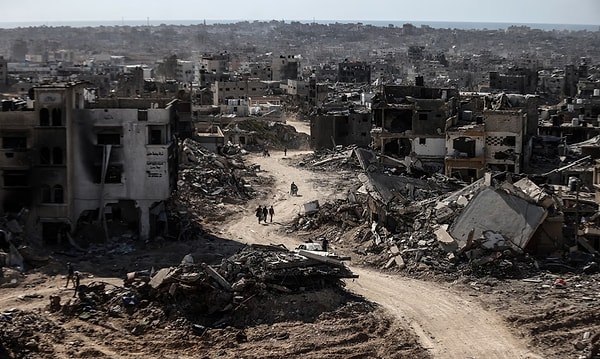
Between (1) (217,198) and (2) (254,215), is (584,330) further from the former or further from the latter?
(1) (217,198)

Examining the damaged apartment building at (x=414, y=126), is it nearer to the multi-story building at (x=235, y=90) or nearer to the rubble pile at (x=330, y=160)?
the rubble pile at (x=330, y=160)

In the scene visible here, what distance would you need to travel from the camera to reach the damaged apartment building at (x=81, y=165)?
29609mm

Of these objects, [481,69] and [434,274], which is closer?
[434,274]

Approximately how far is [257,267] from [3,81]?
87.1 meters

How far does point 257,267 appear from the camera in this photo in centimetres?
2350

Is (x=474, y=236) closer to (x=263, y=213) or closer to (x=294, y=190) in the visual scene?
(x=263, y=213)

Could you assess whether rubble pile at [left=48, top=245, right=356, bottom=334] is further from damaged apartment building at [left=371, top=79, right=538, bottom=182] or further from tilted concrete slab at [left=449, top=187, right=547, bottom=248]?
damaged apartment building at [left=371, top=79, right=538, bottom=182]

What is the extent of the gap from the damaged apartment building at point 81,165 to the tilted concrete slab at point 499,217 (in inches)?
414

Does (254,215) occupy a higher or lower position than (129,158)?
lower

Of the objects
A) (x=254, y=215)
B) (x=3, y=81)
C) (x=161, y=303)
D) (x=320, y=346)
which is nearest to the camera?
(x=320, y=346)

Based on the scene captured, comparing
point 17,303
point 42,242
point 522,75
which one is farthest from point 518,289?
point 522,75

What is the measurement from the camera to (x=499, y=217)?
27.0 m

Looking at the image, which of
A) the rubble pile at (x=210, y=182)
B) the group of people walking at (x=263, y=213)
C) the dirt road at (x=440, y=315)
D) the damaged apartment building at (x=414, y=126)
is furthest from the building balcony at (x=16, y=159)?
the damaged apartment building at (x=414, y=126)

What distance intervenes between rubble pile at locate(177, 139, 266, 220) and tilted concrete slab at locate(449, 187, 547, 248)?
38.5ft
